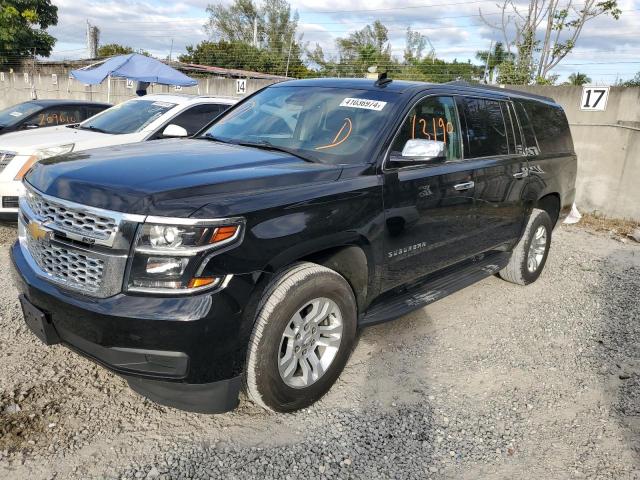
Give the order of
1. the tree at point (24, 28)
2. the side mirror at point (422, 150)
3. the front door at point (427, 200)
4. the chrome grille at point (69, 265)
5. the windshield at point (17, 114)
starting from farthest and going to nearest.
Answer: the tree at point (24, 28) → the windshield at point (17, 114) → the front door at point (427, 200) → the side mirror at point (422, 150) → the chrome grille at point (69, 265)

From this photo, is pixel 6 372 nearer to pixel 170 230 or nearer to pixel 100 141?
pixel 170 230

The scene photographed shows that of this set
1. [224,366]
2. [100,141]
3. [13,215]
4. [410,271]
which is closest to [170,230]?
[224,366]

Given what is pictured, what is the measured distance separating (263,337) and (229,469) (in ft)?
2.18

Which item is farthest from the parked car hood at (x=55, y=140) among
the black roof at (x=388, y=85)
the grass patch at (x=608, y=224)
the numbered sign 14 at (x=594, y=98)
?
the numbered sign 14 at (x=594, y=98)

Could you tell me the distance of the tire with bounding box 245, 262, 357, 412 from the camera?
264 cm

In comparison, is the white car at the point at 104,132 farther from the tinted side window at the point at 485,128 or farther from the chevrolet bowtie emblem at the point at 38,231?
the tinted side window at the point at 485,128

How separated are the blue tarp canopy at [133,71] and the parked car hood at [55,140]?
18.6 feet

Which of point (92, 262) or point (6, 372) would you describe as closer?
point (92, 262)

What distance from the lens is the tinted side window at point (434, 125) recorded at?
11.4ft

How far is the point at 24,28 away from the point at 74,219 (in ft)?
136

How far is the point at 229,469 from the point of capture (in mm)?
2566

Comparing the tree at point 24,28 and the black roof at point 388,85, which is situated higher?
the tree at point 24,28

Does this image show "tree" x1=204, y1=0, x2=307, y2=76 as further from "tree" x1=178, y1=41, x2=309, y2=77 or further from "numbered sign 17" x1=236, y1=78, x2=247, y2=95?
"numbered sign 17" x1=236, y1=78, x2=247, y2=95

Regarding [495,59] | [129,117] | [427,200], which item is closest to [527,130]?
[427,200]
